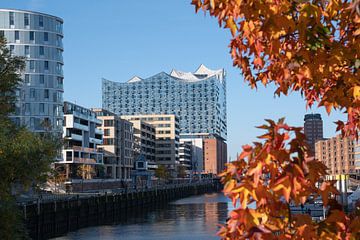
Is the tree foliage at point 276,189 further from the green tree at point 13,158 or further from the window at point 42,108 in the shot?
the window at point 42,108

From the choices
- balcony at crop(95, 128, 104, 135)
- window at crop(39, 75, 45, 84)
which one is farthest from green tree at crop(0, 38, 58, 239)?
balcony at crop(95, 128, 104, 135)

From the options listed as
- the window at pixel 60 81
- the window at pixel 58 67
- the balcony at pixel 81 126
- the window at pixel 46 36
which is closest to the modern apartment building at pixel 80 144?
the balcony at pixel 81 126

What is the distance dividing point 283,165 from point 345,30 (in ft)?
6.53

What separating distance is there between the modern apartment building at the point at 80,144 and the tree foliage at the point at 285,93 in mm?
120899

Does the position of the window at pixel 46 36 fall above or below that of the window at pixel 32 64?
above

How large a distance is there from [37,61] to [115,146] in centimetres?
5722

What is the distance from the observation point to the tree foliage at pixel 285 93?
4035mm

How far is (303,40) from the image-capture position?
4734mm

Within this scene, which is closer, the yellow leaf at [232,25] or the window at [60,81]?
the yellow leaf at [232,25]

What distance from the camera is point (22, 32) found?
115062mm

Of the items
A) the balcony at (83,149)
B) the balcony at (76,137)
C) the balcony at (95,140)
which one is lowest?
the balcony at (83,149)

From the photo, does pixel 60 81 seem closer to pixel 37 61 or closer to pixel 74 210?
pixel 37 61

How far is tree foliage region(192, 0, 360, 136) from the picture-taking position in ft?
15.0

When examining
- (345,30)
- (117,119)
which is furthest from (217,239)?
(117,119)
